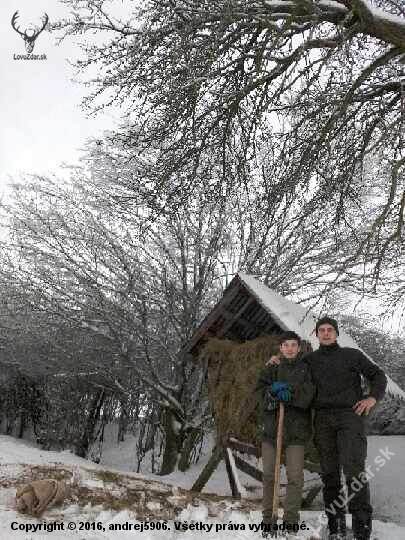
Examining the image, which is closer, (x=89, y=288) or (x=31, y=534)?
(x=31, y=534)

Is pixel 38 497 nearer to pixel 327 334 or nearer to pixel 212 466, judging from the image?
pixel 327 334

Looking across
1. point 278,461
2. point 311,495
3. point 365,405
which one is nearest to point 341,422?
point 365,405

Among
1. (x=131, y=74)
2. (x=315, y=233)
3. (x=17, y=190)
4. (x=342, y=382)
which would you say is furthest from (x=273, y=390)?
(x=17, y=190)

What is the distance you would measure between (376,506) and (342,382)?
412 centimetres

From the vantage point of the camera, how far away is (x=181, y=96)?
4430mm

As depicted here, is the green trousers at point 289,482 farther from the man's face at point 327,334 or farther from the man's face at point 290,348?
the man's face at point 327,334

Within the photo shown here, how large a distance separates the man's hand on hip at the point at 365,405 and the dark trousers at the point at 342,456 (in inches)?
2.5

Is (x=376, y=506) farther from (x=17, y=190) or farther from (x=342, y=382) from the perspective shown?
(x=17, y=190)

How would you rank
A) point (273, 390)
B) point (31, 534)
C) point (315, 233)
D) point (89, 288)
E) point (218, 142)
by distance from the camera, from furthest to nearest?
1. point (315, 233)
2. point (89, 288)
3. point (218, 142)
4. point (273, 390)
5. point (31, 534)

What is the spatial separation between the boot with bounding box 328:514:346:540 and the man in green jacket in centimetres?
28

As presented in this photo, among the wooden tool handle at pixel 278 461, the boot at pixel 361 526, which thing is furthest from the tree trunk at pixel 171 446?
the boot at pixel 361 526

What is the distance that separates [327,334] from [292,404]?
2.29 feet

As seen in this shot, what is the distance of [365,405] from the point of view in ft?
12.4

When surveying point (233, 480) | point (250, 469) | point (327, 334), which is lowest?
point (233, 480)
